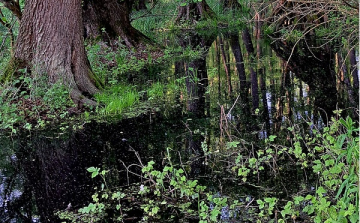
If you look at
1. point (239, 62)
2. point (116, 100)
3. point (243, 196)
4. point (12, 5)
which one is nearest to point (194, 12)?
point (239, 62)

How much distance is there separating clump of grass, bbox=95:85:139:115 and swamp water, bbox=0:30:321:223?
402 millimetres

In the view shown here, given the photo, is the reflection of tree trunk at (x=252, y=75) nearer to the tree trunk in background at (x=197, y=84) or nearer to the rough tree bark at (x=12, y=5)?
the tree trunk in background at (x=197, y=84)

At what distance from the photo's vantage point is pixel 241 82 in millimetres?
8195

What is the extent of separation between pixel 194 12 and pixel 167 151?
48.2 feet

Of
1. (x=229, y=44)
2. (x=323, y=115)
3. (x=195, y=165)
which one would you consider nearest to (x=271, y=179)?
(x=195, y=165)

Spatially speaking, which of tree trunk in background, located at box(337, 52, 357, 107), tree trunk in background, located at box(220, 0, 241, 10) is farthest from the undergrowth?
tree trunk in background, located at box(220, 0, 241, 10)

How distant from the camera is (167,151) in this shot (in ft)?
14.6

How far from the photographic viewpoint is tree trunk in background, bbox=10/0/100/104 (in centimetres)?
689

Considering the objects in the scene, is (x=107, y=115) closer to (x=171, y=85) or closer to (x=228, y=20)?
(x=171, y=85)

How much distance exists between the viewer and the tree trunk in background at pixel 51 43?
689cm

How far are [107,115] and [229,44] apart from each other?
6.98 metres

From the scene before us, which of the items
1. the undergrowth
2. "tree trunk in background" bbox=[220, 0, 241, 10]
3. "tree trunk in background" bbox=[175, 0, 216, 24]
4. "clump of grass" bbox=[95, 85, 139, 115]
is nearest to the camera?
the undergrowth

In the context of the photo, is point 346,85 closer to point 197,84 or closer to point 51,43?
point 197,84

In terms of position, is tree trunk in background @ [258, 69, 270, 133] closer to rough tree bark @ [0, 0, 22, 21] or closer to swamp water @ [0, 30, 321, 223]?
swamp water @ [0, 30, 321, 223]
